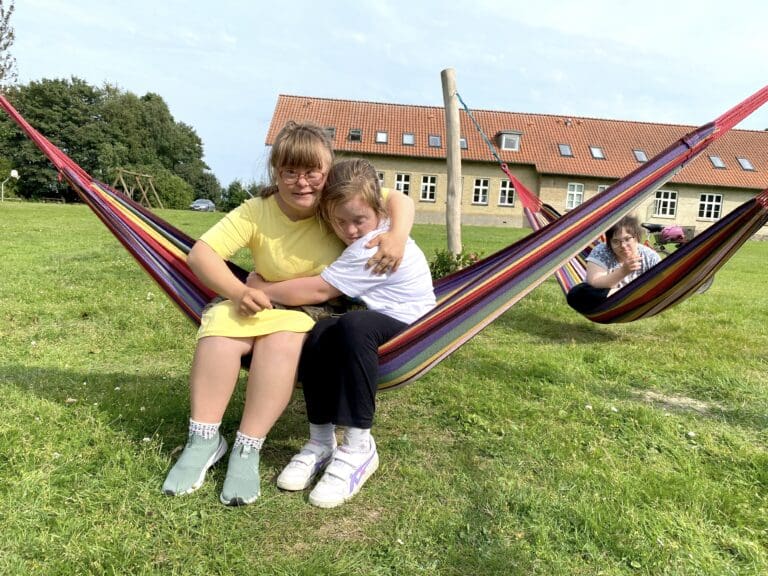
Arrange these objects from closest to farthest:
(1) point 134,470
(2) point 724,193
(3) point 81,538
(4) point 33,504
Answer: (3) point 81,538 → (4) point 33,504 → (1) point 134,470 → (2) point 724,193

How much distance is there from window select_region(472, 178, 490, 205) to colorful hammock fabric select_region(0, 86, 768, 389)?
21.1 m

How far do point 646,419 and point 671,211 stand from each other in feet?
78.1

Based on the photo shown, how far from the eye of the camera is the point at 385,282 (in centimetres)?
189

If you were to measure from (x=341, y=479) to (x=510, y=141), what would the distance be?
22423mm

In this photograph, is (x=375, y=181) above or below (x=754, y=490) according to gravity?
above

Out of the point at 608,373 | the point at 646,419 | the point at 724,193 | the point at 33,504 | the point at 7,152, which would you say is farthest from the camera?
the point at 7,152

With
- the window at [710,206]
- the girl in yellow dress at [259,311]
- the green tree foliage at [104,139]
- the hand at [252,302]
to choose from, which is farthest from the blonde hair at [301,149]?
the green tree foliage at [104,139]

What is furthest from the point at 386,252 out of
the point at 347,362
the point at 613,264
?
the point at 613,264

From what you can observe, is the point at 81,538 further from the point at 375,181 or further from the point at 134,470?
the point at 375,181

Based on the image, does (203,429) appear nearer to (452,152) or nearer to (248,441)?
(248,441)

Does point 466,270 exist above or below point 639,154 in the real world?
below

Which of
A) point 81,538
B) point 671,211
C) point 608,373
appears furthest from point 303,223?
point 671,211

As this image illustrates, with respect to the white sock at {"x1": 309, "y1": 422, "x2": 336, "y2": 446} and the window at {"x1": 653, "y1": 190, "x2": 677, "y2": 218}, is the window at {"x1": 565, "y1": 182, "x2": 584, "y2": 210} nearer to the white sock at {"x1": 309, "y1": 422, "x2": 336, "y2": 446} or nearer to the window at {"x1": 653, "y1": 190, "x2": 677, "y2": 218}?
the window at {"x1": 653, "y1": 190, "x2": 677, "y2": 218}

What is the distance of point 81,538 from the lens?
1488 mm
